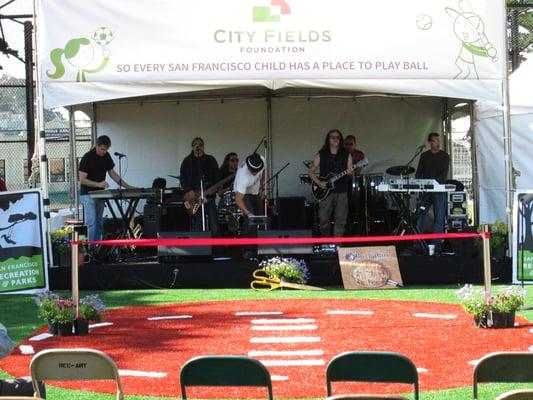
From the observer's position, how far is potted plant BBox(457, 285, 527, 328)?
970 centimetres

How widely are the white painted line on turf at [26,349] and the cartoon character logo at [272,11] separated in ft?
19.7

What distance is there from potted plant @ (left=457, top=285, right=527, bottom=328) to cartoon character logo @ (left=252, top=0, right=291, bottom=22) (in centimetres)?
523

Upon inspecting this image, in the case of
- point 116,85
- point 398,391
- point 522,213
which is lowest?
point 398,391

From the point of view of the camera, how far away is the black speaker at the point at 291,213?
15.9 metres

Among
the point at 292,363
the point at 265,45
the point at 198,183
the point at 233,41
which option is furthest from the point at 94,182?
the point at 292,363

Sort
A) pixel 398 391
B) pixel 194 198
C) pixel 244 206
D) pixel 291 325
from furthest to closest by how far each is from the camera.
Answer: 1. pixel 194 198
2. pixel 244 206
3. pixel 291 325
4. pixel 398 391

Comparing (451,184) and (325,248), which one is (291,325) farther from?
(451,184)

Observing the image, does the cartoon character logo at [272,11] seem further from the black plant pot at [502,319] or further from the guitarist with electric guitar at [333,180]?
the black plant pot at [502,319]

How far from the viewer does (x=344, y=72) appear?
520 inches

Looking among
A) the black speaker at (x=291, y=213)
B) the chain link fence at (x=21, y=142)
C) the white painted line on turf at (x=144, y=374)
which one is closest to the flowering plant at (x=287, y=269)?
the black speaker at (x=291, y=213)

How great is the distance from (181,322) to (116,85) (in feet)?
14.0

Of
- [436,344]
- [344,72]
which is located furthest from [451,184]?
[436,344]

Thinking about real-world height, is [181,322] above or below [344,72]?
below

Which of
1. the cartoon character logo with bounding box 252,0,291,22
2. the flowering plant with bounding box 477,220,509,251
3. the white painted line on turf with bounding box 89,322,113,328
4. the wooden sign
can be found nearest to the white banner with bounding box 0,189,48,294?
the white painted line on turf with bounding box 89,322,113,328
